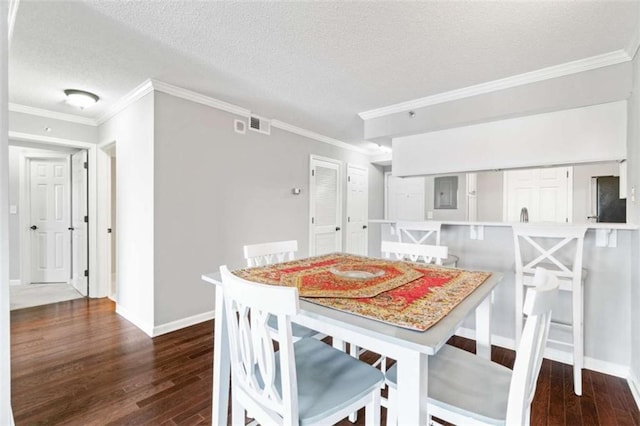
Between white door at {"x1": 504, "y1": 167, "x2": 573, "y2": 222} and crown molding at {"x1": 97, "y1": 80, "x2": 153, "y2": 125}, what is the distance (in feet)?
16.1

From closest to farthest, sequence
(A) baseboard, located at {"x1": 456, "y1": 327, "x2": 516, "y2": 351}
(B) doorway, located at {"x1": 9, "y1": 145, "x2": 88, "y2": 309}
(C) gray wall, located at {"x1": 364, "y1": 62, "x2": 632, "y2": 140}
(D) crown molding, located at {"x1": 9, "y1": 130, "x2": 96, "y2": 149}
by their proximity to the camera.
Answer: (C) gray wall, located at {"x1": 364, "y1": 62, "x2": 632, "y2": 140} → (A) baseboard, located at {"x1": 456, "y1": 327, "x2": 516, "y2": 351} → (D) crown molding, located at {"x1": 9, "y1": 130, "x2": 96, "y2": 149} → (B) doorway, located at {"x1": 9, "y1": 145, "x2": 88, "y2": 309}

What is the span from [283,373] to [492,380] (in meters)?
0.83

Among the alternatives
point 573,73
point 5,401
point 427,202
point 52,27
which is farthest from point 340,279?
point 427,202

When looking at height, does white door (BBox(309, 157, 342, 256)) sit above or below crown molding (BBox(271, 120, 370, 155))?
below

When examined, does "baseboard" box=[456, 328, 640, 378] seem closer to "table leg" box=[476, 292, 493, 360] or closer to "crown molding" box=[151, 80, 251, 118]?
"table leg" box=[476, 292, 493, 360]

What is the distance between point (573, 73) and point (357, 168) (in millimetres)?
3424

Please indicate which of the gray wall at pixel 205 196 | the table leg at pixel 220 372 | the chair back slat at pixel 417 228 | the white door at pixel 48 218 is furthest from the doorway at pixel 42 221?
the chair back slat at pixel 417 228

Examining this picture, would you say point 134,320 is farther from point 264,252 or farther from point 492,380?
point 492,380

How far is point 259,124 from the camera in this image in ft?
12.2

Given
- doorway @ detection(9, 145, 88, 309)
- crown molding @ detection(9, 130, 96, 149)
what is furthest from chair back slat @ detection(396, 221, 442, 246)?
doorway @ detection(9, 145, 88, 309)

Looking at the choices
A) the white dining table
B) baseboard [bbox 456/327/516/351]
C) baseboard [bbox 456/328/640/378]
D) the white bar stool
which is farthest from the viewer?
baseboard [bbox 456/327/516/351]

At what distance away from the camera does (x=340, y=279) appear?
1.51 m

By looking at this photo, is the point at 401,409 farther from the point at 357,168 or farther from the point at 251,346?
the point at 357,168

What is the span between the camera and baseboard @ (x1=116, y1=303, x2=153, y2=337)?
9.13ft
